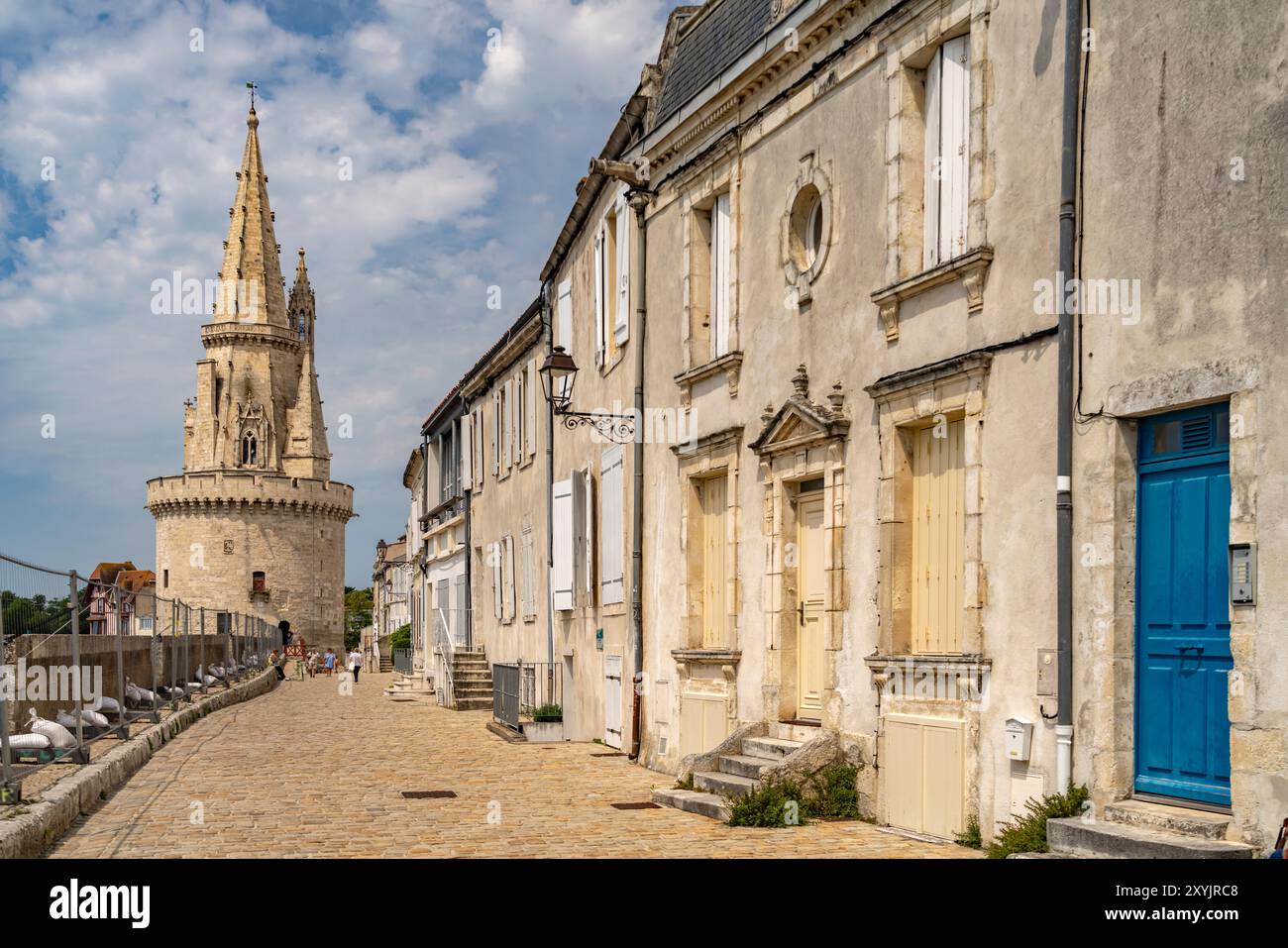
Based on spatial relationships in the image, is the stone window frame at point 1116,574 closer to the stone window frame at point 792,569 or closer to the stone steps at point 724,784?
the stone window frame at point 792,569

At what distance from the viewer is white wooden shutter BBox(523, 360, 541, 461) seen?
21141mm

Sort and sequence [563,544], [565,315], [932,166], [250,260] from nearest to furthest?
[932,166] < [563,544] < [565,315] < [250,260]

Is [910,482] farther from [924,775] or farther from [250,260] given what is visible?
[250,260]

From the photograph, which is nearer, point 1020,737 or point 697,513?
point 1020,737

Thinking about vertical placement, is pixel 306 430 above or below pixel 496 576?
above

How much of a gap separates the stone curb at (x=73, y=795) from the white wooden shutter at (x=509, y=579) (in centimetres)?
650

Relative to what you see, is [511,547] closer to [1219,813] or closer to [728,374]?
[728,374]

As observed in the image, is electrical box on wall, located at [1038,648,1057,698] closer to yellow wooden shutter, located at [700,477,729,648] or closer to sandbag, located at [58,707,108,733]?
yellow wooden shutter, located at [700,477,729,648]

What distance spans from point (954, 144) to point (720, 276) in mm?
3954

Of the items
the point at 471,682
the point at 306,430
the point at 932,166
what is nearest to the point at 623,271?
the point at 932,166

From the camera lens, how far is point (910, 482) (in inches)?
376

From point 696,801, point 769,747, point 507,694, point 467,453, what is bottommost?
point 507,694

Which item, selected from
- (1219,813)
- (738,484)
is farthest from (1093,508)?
(738,484)

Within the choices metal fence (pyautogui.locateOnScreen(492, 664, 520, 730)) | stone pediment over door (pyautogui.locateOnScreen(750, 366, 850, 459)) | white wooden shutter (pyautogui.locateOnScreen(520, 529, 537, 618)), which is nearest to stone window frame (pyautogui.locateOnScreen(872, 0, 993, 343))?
stone pediment over door (pyautogui.locateOnScreen(750, 366, 850, 459))
